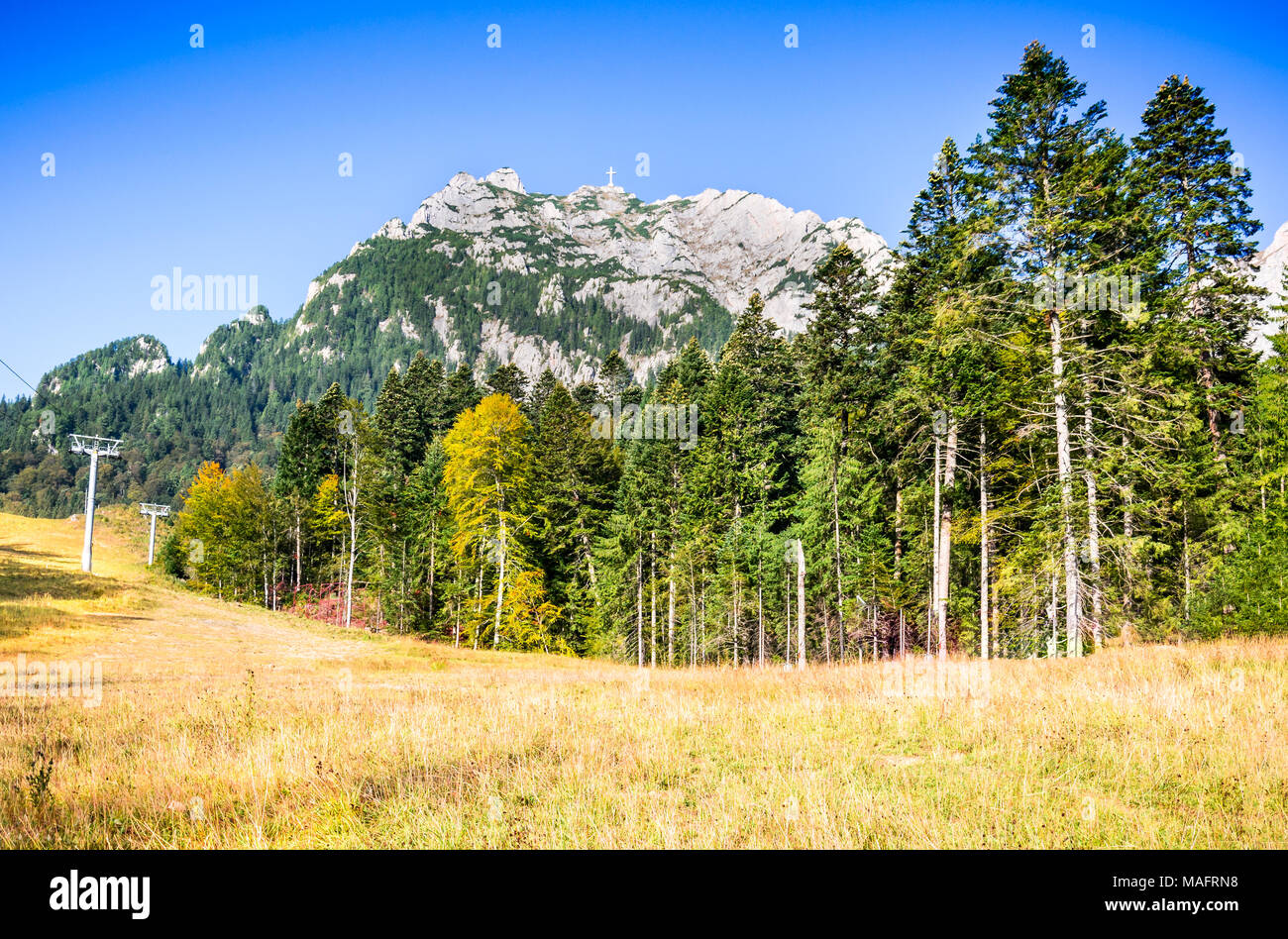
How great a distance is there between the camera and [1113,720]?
837 centimetres

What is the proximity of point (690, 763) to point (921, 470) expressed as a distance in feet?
73.4

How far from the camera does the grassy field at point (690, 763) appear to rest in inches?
207

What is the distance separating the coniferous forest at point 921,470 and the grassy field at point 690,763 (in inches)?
330

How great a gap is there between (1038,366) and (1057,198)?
4931 mm

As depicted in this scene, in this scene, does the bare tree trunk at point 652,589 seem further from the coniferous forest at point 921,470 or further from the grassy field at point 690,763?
the grassy field at point 690,763

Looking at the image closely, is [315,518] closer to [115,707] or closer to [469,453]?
[469,453]

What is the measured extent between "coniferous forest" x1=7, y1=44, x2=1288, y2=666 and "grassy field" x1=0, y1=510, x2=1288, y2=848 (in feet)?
27.5

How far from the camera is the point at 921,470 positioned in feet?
86.9

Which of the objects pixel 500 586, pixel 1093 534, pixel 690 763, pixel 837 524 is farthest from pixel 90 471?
pixel 1093 534

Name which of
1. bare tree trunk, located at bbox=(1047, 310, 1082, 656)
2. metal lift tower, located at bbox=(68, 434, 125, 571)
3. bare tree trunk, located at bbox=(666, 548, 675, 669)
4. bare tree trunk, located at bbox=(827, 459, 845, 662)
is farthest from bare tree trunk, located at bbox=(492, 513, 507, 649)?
metal lift tower, located at bbox=(68, 434, 125, 571)

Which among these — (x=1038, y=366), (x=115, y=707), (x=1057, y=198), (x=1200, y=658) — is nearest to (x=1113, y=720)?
(x=1200, y=658)

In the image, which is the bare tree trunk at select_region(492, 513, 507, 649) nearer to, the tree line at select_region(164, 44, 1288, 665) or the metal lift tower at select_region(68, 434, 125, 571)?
the tree line at select_region(164, 44, 1288, 665)

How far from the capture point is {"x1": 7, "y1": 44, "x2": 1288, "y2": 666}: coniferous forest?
58.3 feet
